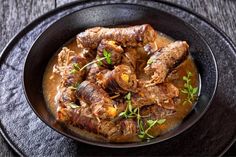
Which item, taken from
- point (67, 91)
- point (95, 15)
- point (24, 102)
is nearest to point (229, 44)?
point (95, 15)

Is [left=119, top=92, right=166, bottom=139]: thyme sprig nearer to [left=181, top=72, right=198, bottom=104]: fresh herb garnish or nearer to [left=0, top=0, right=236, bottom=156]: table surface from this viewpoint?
[left=181, top=72, right=198, bottom=104]: fresh herb garnish

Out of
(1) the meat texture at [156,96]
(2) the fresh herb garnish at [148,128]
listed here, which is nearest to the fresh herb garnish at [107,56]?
(1) the meat texture at [156,96]

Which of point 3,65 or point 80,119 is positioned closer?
point 80,119

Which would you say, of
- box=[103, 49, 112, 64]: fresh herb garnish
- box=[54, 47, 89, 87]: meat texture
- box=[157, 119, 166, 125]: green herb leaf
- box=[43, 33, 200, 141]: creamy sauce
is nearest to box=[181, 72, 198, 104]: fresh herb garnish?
box=[43, 33, 200, 141]: creamy sauce

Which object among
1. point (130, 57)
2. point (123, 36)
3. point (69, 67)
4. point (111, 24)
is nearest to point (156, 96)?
point (130, 57)

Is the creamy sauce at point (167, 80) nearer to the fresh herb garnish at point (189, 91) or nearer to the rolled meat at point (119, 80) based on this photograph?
the fresh herb garnish at point (189, 91)

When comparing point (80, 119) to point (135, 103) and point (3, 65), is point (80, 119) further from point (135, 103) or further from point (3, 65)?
point (3, 65)

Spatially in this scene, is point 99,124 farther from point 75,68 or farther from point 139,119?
point 75,68
